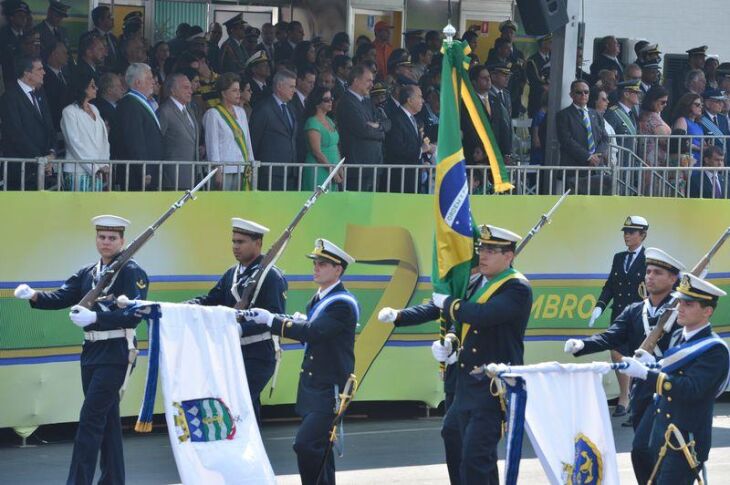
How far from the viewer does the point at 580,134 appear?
16.1m

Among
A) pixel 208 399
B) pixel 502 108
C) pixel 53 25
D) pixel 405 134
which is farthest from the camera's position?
pixel 502 108

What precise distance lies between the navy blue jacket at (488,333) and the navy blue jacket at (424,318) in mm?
323

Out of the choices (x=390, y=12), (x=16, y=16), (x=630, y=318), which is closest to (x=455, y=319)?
(x=630, y=318)

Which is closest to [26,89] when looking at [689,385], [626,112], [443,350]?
[443,350]

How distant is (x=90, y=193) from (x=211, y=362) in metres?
3.08

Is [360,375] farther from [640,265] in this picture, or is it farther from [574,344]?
→ [574,344]

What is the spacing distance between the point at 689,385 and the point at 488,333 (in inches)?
58.1

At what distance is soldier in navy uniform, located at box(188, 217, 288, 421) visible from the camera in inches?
451

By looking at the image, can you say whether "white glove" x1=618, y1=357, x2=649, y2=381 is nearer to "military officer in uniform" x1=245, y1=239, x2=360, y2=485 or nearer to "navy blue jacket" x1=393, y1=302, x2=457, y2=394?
"navy blue jacket" x1=393, y1=302, x2=457, y2=394

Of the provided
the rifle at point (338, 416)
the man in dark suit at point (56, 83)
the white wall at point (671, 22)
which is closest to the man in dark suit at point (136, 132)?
the man in dark suit at point (56, 83)

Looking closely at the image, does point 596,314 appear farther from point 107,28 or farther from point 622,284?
point 107,28

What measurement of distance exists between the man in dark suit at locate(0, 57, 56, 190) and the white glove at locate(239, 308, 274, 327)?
3306mm

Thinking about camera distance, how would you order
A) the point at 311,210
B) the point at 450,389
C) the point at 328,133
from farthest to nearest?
the point at 328,133, the point at 311,210, the point at 450,389

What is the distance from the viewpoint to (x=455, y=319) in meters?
10.3
